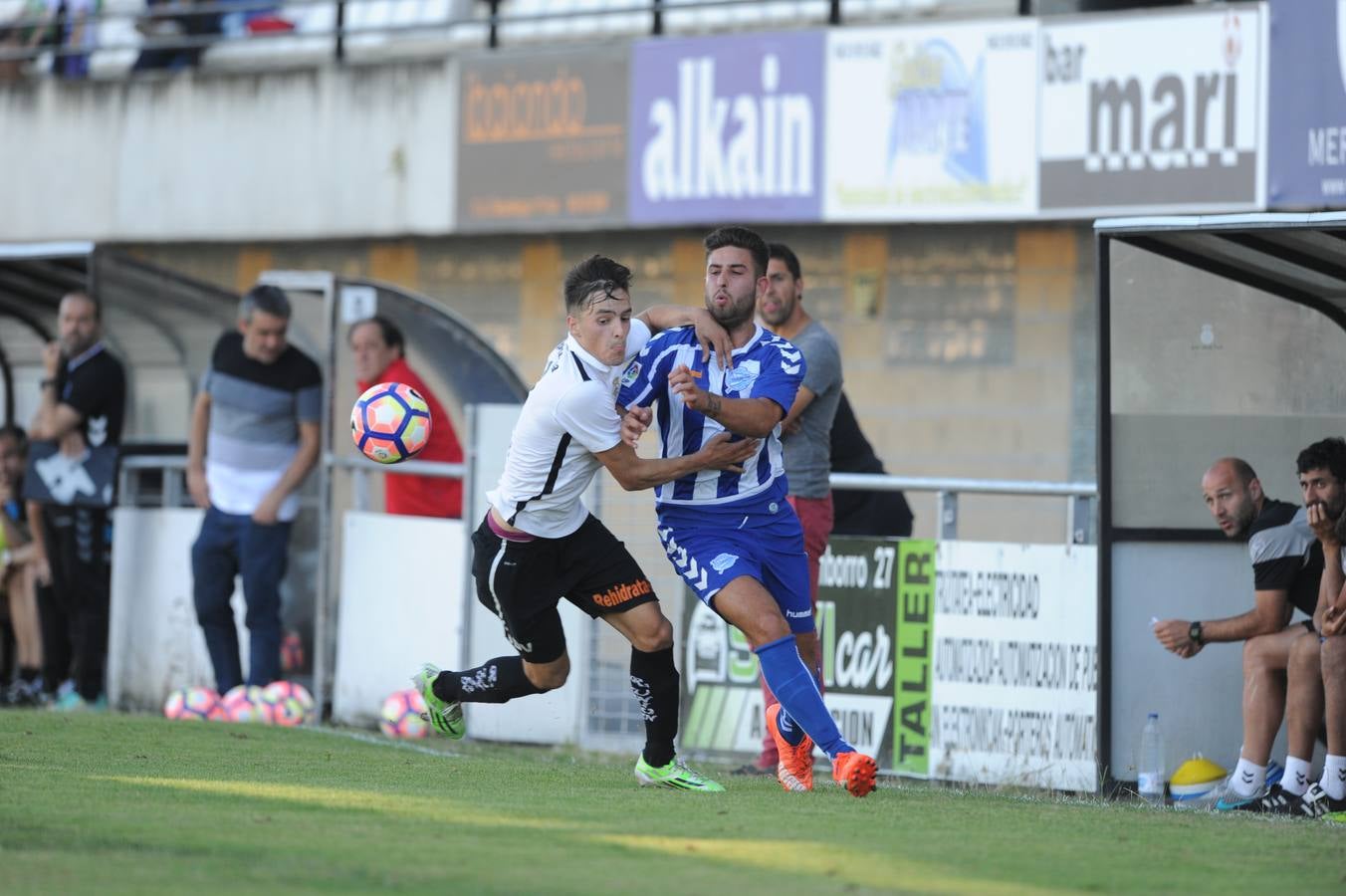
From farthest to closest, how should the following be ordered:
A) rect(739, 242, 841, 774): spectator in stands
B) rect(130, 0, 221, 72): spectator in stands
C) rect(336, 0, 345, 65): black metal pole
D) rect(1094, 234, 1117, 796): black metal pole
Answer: rect(130, 0, 221, 72): spectator in stands
rect(336, 0, 345, 65): black metal pole
rect(1094, 234, 1117, 796): black metal pole
rect(739, 242, 841, 774): spectator in stands

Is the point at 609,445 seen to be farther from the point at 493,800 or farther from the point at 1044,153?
the point at 1044,153

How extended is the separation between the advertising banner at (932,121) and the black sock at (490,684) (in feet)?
24.6

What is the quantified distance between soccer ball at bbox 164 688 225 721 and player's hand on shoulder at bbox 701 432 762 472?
552cm

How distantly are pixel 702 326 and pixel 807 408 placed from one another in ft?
5.58

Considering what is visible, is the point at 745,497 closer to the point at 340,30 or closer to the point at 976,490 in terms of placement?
the point at 976,490

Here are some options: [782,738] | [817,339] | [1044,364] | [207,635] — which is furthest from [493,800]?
[1044,364]

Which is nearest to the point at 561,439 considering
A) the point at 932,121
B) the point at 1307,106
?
the point at 1307,106

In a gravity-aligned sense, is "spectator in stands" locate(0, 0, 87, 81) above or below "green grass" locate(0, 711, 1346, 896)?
above

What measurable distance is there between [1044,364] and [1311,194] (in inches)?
125

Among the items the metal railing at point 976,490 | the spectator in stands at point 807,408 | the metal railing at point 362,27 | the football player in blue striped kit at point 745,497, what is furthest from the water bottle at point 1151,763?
the metal railing at point 362,27

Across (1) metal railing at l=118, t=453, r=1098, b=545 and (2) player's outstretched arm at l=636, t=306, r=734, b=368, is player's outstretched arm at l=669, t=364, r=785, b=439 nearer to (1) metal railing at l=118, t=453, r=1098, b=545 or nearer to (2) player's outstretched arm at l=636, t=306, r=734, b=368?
(2) player's outstretched arm at l=636, t=306, r=734, b=368

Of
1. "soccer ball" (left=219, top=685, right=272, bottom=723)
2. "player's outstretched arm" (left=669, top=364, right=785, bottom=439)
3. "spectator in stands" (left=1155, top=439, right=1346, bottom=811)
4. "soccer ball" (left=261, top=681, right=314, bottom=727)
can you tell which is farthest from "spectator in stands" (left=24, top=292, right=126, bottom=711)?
"spectator in stands" (left=1155, top=439, right=1346, bottom=811)

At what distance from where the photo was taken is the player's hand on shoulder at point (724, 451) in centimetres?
793

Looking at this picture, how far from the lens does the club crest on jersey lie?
8172 mm
